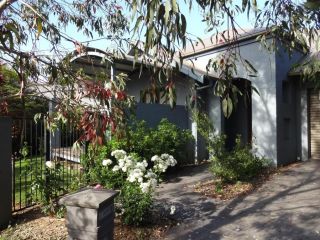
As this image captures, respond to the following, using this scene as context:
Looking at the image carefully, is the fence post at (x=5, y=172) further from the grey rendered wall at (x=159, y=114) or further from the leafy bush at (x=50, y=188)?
the grey rendered wall at (x=159, y=114)

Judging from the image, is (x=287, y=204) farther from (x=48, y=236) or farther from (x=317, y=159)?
(x=317, y=159)

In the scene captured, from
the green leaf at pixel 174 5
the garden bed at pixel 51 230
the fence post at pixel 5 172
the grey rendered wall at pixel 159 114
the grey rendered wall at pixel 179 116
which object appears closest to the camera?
the green leaf at pixel 174 5

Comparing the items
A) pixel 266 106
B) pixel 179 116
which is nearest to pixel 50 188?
pixel 179 116

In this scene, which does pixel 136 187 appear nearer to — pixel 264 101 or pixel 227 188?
pixel 227 188

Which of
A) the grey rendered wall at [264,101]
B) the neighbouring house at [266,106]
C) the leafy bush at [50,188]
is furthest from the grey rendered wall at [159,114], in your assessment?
the leafy bush at [50,188]

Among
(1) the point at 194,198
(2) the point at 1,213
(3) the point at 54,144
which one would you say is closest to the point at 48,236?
(2) the point at 1,213

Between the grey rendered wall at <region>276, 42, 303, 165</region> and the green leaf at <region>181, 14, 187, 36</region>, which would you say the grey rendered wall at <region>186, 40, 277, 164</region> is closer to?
the grey rendered wall at <region>276, 42, 303, 165</region>

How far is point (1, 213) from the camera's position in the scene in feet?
22.6

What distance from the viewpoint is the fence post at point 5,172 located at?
6859 mm

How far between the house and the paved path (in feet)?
7.27

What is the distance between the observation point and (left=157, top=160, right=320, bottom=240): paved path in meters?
6.71

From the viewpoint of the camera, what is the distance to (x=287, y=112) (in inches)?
522

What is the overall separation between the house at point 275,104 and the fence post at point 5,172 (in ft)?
22.3

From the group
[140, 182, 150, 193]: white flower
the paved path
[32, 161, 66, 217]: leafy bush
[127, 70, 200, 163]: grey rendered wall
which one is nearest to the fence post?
[32, 161, 66, 217]: leafy bush
